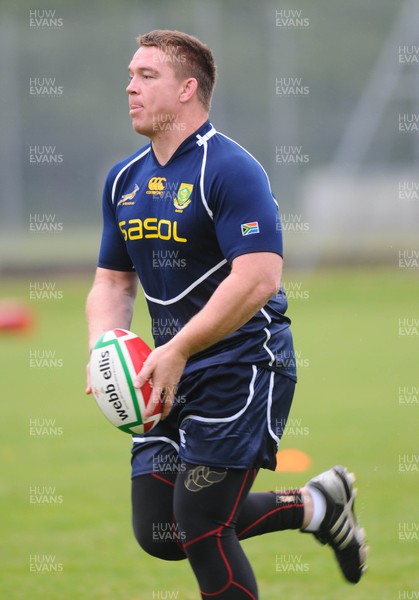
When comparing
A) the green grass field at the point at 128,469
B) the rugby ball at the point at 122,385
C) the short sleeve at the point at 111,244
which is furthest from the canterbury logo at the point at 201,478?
the green grass field at the point at 128,469

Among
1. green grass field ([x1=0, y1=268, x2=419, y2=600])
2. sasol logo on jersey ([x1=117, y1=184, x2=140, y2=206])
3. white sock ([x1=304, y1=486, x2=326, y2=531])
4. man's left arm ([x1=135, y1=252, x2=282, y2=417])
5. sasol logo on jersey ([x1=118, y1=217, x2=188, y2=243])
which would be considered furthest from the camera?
green grass field ([x1=0, y1=268, x2=419, y2=600])

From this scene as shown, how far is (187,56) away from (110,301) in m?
1.09

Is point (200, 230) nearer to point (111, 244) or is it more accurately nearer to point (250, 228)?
point (250, 228)

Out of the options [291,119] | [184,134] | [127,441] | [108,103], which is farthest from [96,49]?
[184,134]

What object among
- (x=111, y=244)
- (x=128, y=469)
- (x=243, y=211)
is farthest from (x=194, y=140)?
(x=128, y=469)

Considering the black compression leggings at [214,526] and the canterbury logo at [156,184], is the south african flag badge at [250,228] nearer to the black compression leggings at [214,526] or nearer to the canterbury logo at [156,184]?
the canterbury logo at [156,184]

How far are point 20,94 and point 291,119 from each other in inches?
234

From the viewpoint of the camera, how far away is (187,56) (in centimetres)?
429

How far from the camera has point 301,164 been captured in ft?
76.0

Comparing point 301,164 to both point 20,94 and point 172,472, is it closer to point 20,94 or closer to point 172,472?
point 20,94

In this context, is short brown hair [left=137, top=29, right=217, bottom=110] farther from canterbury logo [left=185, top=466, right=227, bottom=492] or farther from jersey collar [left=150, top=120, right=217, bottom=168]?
canterbury logo [left=185, top=466, right=227, bottom=492]

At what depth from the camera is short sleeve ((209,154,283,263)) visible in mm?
3943

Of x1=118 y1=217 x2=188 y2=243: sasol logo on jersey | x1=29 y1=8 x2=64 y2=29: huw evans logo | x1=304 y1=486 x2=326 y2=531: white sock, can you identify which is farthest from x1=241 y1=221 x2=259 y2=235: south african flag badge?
x1=29 y1=8 x2=64 y2=29: huw evans logo

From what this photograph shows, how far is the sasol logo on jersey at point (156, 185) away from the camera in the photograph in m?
4.25
